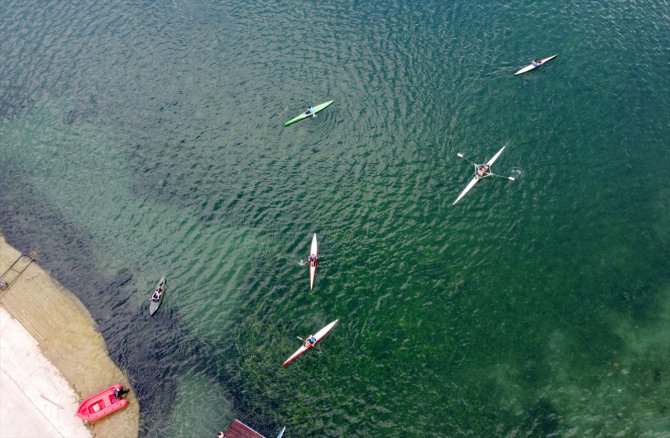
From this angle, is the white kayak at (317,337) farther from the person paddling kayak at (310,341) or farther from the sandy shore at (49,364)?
the sandy shore at (49,364)

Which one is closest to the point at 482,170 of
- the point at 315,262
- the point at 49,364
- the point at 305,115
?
the point at 315,262

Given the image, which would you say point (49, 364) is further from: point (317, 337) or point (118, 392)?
point (317, 337)

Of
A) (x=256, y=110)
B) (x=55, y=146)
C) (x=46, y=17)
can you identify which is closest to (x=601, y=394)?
(x=256, y=110)

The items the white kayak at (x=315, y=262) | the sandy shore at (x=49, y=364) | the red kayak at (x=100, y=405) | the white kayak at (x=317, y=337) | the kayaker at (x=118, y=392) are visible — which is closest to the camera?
the red kayak at (x=100, y=405)

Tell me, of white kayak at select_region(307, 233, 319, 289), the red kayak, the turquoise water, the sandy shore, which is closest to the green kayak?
the turquoise water

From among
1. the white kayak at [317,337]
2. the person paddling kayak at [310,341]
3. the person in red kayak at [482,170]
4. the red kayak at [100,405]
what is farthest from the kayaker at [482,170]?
the red kayak at [100,405]

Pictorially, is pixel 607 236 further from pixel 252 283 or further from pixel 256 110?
pixel 256 110
